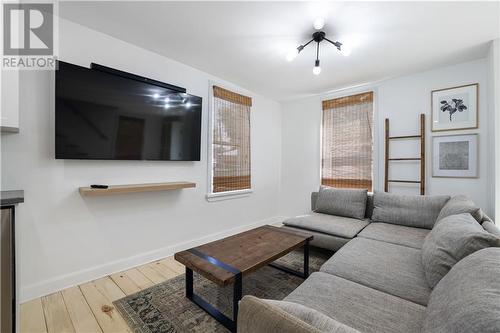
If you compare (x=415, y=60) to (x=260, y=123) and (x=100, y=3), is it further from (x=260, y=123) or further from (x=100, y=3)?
(x=100, y=3)

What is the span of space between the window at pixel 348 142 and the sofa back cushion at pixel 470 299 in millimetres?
2629

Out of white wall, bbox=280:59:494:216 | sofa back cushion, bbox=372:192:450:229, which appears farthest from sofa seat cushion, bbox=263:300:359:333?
white wall, bbox=280:59:494:216

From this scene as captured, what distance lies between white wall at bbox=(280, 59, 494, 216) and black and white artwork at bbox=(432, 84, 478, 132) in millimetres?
64

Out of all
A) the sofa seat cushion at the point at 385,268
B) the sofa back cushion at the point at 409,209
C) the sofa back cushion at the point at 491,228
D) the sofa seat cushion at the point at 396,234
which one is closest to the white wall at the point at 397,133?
the sofa back cushion at the point at 409,209

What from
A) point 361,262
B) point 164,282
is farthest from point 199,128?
point 361,262

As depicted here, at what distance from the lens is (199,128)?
2875 mm

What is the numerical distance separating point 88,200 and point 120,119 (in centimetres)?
85

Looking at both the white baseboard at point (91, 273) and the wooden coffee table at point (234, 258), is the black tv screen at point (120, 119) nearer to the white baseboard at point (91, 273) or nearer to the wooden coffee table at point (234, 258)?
the white baseboard at point (91, 273)

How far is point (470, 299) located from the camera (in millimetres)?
643

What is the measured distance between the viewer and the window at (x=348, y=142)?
11.0 feet

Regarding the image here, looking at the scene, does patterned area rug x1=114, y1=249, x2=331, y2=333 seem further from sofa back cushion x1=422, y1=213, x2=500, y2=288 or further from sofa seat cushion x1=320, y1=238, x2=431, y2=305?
sofa back cushion x1=422, y1=213, x2=500, y2=288

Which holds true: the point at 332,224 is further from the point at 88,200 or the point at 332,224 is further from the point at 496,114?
the point at 88,200

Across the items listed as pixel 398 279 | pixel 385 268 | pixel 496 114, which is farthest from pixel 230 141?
pixel 496 114

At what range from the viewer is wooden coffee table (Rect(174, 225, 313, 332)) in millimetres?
1437
